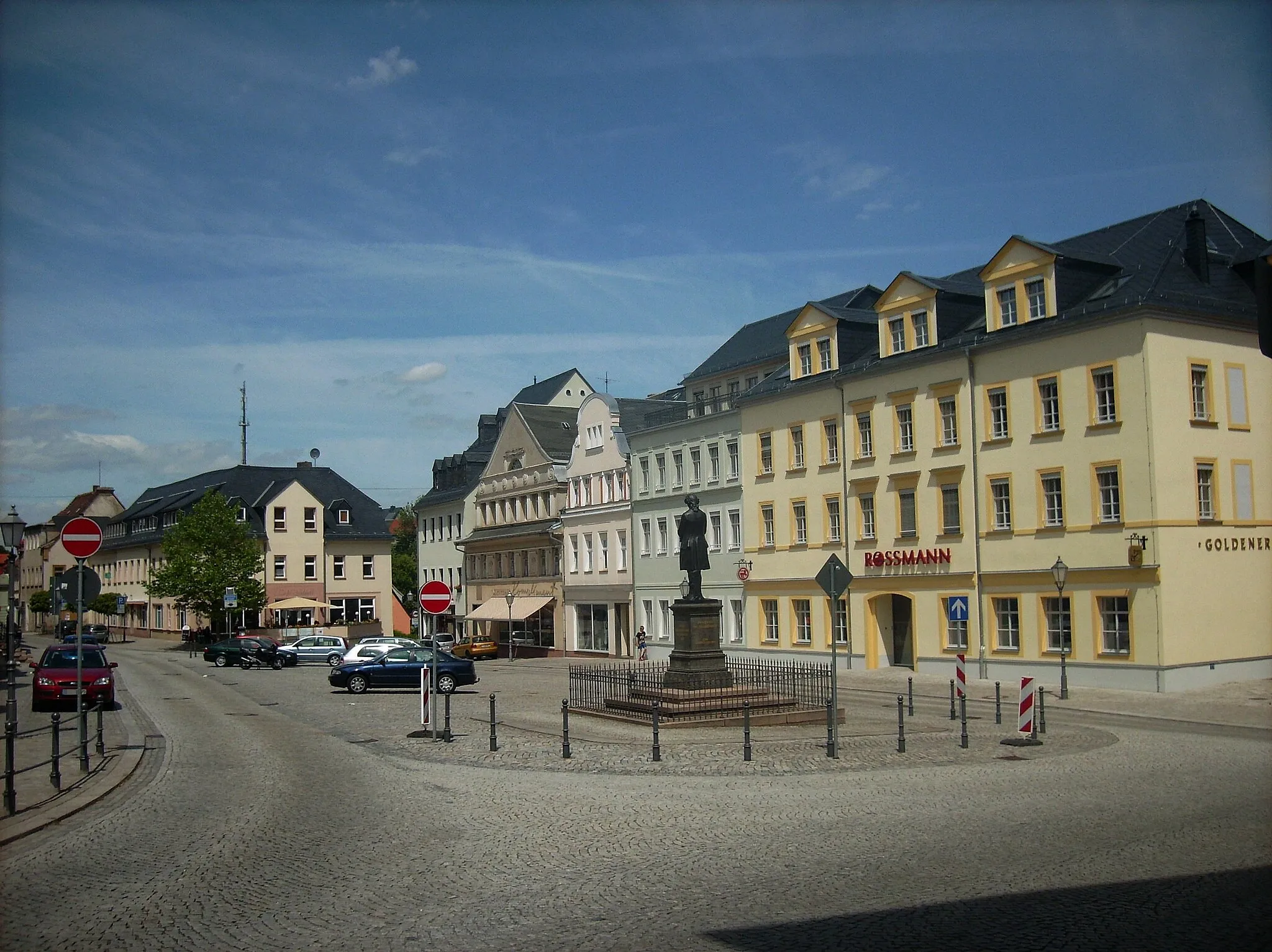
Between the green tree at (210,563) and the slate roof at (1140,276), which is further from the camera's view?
the green tree at (210,563)

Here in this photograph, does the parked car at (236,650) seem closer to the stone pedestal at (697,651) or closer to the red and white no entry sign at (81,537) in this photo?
the stone pedestal at (697,651)

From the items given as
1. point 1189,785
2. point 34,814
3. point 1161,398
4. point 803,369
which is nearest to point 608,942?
point 34,814

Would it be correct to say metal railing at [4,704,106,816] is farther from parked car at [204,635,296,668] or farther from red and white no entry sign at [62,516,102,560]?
parked car at [204,635,296,668]

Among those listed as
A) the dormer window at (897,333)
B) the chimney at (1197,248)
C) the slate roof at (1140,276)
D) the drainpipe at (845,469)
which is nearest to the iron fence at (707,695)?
the slate roof at (1140,276)

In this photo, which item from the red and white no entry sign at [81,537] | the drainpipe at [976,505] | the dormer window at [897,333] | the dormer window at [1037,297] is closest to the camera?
the red and white no entry sign at [81,537]

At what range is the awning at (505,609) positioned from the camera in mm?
67875

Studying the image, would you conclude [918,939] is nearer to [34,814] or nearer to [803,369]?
[34,814]

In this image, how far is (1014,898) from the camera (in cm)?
948

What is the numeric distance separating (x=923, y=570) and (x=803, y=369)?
397 inches

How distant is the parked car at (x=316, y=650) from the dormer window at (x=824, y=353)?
27.6 m

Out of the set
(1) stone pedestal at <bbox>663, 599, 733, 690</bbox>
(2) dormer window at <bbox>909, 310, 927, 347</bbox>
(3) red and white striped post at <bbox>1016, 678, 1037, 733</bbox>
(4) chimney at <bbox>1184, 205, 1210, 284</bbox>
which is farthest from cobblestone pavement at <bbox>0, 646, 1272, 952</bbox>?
(2) dormer window at <bbox>909, 310, 927, 347</bbox>

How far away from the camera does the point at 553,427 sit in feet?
237

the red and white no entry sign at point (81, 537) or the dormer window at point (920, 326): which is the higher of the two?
the dormer window at point (920, 326)

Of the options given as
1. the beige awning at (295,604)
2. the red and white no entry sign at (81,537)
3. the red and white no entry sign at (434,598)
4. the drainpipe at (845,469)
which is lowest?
the beige awning at (295,604)
